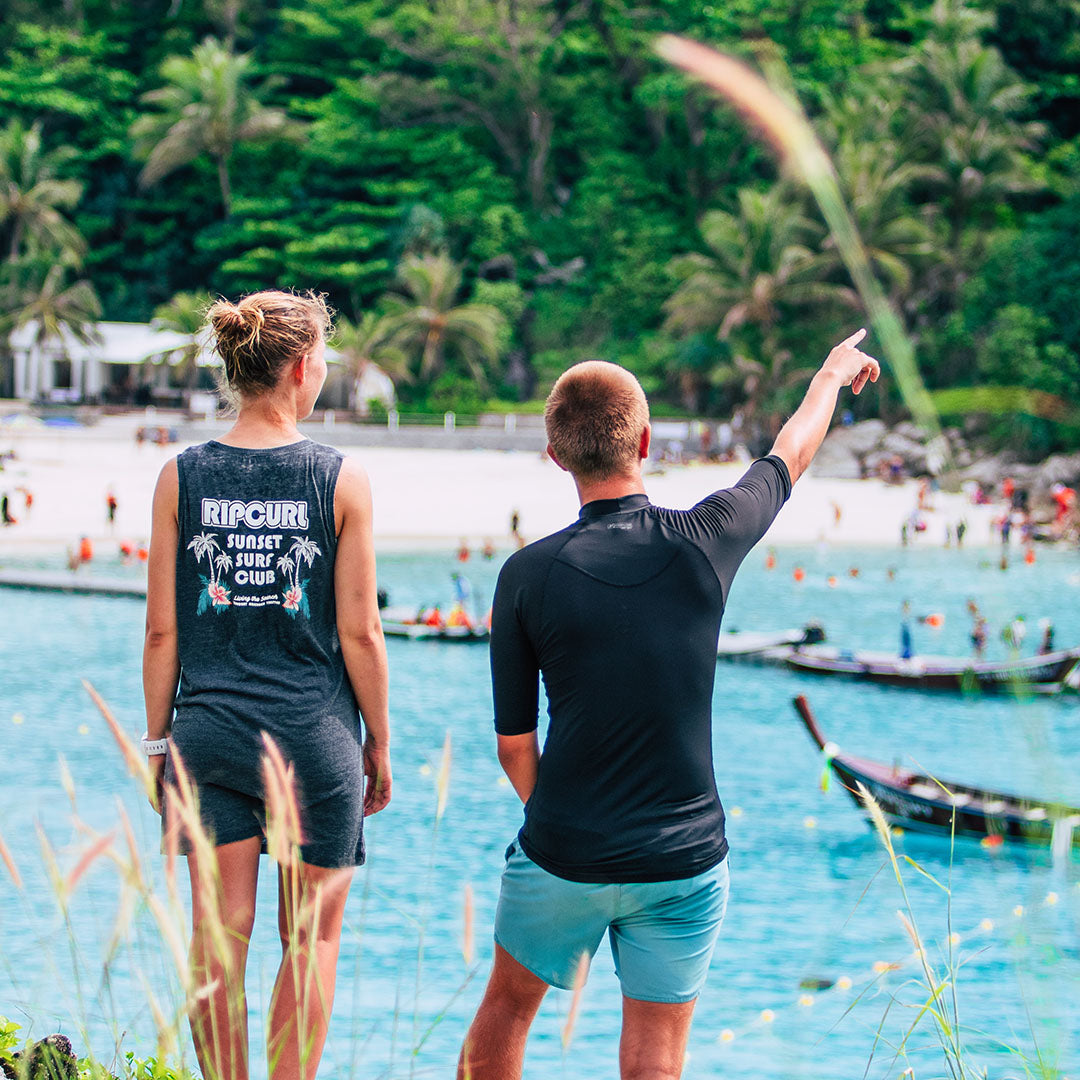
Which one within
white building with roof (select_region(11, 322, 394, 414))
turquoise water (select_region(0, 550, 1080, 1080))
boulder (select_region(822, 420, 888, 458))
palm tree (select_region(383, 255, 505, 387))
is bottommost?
turquoise water (select_region(0, 550, 1080, 1080))

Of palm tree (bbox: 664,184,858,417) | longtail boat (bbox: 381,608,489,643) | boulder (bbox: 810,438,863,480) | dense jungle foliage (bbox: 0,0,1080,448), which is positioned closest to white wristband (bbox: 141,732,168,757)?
longtail boat (bbox: 381,608,489,643)

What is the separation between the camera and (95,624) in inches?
853

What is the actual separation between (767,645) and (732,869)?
771 cm

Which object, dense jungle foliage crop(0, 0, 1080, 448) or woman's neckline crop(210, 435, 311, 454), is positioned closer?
woman's neckline crop(210, 435, 311, 454)

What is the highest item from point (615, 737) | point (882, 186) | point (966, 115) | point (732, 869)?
point (966, 115)

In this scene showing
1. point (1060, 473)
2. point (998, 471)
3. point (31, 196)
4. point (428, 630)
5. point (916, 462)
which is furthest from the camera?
point (31, 196)

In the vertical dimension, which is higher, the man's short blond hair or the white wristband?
the man's short blond hair

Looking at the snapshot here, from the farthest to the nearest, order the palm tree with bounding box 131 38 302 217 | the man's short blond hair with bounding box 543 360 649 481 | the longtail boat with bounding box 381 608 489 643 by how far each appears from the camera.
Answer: the palm tree with bounding box 131 38 302 217
the longtail boat with bounding box 381 608 489 643
the man's short blond hair with bounding box 543 360 649 481

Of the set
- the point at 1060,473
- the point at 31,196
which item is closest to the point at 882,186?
the point at 1060,473

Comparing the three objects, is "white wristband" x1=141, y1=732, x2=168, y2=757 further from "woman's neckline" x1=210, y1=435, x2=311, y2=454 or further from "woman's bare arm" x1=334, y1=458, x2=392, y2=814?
"woman's neckline" x1=210, y1=435, x2=311, y2=454

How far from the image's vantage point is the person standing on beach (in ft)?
6.70

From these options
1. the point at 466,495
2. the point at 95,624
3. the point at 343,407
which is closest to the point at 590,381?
the point at 95,624

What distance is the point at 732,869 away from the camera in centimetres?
1276

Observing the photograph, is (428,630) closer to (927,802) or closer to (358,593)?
(927,802)
